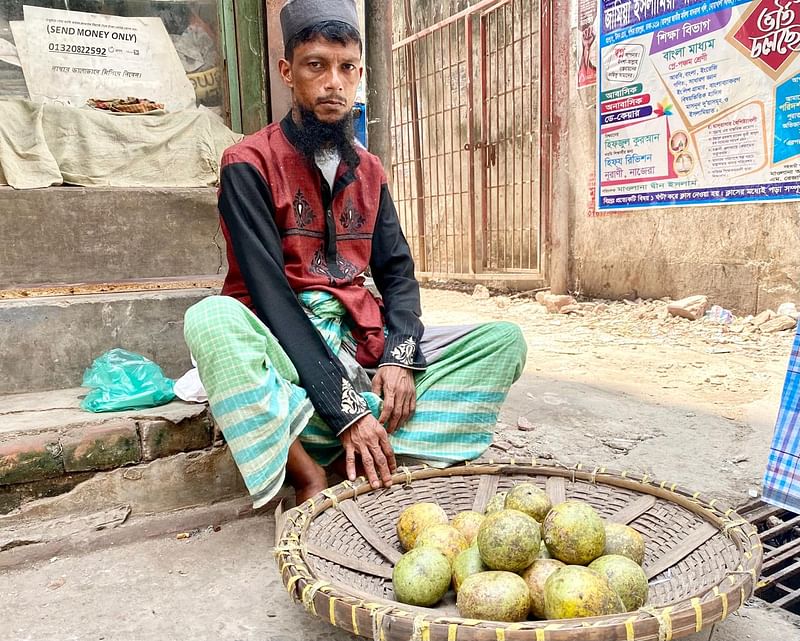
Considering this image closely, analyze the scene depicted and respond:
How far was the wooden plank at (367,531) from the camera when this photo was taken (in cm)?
182

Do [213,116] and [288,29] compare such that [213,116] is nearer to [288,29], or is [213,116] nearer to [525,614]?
[288,29]

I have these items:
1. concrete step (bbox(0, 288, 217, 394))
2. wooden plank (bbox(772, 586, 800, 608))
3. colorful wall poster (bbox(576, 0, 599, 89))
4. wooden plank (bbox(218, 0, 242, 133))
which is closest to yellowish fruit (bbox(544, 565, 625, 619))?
wooden plank (bbox(772, 586, 800, 608))

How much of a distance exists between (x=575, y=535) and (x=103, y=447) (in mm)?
1606

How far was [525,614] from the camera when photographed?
56.0 inches

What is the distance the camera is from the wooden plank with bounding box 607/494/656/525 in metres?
1.90

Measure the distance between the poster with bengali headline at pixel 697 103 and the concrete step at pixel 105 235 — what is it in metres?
4.87

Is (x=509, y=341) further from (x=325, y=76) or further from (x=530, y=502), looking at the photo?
(x=325, y=76)

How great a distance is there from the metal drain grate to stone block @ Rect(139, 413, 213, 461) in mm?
1865

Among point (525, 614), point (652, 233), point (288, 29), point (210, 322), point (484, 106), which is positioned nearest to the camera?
point (525, 614)

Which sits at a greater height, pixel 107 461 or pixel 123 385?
pixel 123 385

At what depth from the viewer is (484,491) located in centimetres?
214

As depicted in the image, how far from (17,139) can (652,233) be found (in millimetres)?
5907

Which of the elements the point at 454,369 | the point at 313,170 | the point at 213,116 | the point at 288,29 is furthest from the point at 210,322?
the point at 213,116

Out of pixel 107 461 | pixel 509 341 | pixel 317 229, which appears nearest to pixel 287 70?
pixel 317 229
